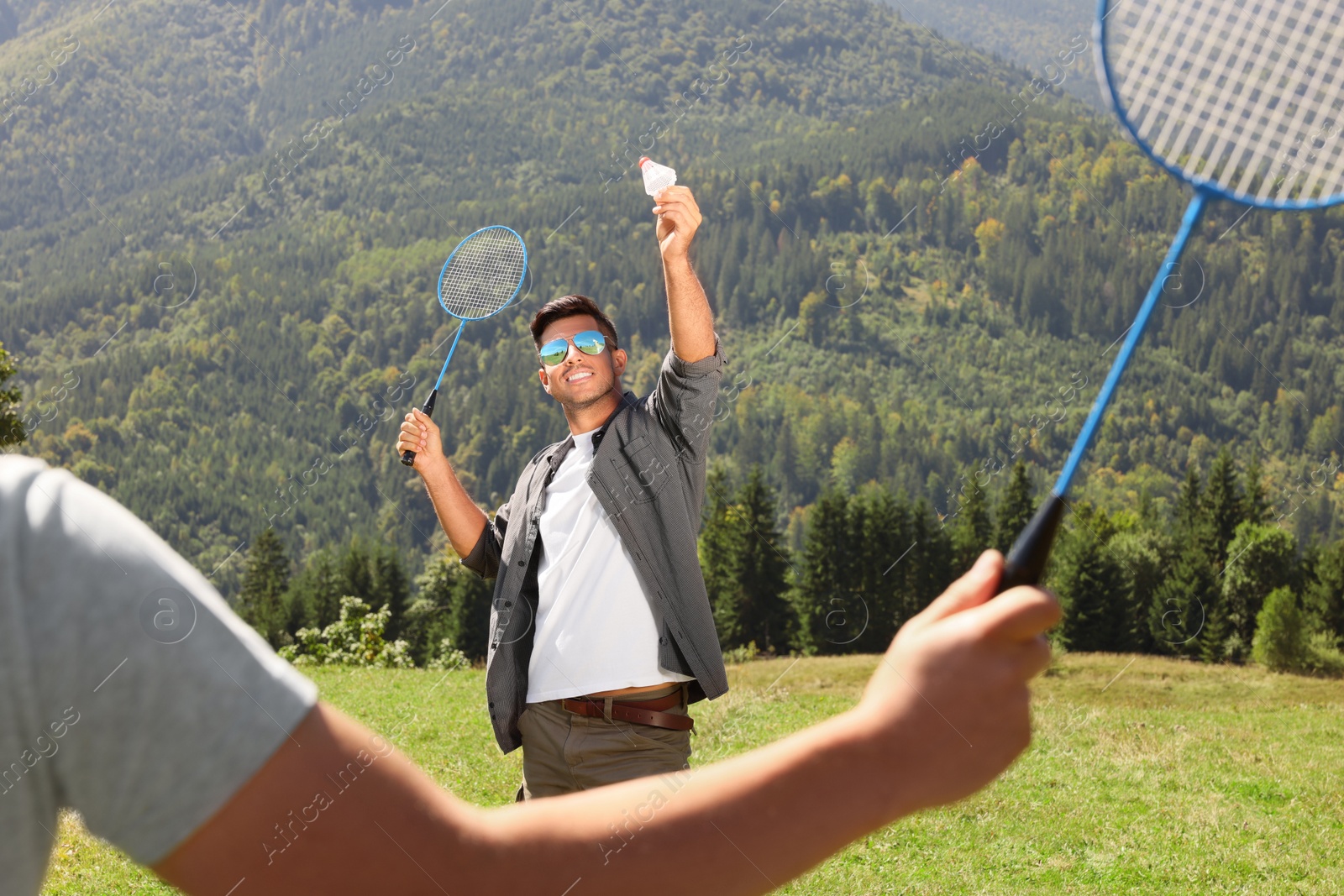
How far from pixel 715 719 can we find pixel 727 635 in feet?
128

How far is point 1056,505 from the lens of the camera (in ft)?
3.78

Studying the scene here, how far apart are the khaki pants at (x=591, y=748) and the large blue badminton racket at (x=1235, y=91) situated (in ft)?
9.89

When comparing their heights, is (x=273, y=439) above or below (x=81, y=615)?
below

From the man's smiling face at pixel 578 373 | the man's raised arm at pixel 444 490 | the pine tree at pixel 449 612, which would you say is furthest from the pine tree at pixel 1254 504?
the man's raised arm at pixel 444 490

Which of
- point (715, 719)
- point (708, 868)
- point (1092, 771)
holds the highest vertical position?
point (708, 868)

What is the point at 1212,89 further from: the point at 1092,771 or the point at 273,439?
the point at 273,439

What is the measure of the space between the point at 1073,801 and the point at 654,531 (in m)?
9.21

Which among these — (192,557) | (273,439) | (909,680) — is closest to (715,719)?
(909,680)

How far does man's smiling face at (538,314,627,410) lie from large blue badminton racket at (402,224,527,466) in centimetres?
250

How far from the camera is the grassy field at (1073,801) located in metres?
9.05

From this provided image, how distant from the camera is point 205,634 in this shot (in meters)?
0.67

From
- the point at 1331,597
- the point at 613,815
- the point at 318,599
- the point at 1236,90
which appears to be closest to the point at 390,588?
the point at 318,599

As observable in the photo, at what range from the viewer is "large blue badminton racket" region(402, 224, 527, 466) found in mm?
7566

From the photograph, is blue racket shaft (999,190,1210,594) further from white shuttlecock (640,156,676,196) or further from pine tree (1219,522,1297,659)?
pine tree (1219,522,1297,659)
